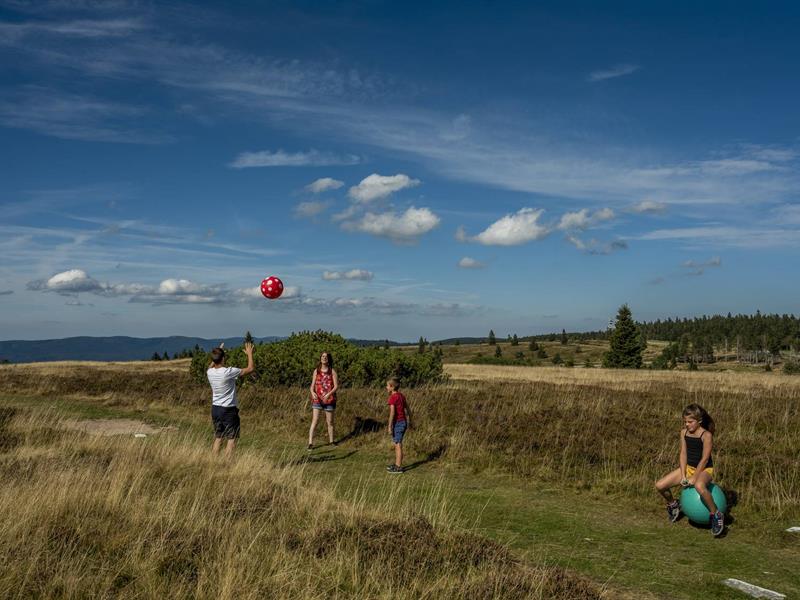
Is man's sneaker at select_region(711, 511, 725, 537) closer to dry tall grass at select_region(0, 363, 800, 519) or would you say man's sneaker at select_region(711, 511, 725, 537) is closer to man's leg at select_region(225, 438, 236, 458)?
dry tall grass at select_region(0, 363, 800, 519)

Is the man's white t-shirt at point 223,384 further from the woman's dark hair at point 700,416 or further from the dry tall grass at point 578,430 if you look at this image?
the woman's dark hair at point 700,416

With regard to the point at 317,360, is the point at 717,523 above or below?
below

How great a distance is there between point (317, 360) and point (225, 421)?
515 inches

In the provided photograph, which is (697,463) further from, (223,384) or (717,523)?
(223,384)

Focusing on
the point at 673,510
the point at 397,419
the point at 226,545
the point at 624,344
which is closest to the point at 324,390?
the point at 397,419

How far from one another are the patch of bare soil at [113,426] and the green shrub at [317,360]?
6763 millimetres

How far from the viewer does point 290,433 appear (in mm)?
16000

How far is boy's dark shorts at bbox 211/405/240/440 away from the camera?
10688 millimetres

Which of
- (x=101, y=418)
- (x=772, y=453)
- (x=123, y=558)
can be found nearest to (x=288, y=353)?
(x=101, y=418)

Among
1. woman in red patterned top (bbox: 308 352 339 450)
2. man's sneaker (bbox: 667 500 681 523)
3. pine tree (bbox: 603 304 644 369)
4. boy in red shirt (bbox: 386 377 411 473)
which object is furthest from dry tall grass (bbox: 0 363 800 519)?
pine tree (bbox: 603 304 644 369)

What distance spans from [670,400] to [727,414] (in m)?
4.03

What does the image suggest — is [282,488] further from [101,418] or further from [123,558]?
[101,418]

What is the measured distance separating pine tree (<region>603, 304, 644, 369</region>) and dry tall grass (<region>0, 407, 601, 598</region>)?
71993mm

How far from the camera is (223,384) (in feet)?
34.5
